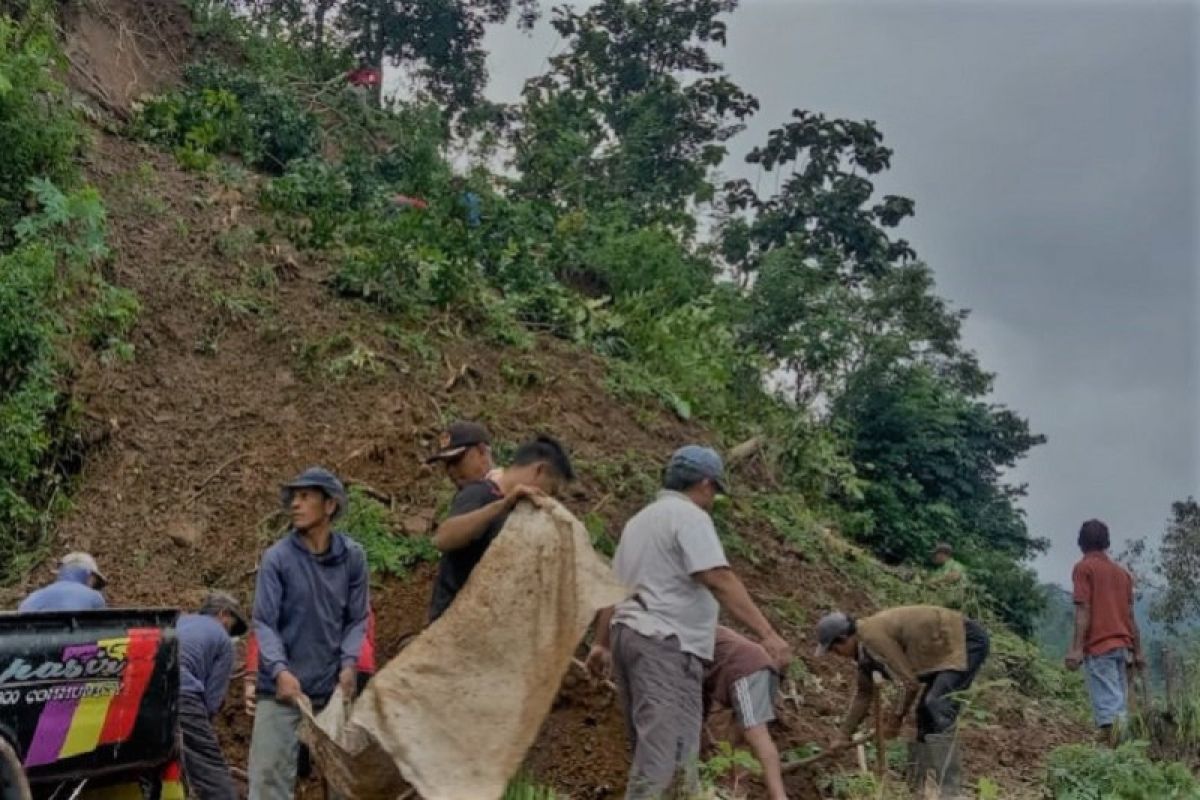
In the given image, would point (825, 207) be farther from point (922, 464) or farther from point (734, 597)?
point (734, 597)

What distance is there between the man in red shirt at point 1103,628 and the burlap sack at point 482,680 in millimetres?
4474

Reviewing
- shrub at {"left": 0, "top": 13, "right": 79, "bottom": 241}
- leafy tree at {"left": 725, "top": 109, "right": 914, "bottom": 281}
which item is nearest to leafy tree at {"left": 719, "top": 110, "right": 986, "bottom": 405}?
leafy tree at {"left": 725, "top": 109, "right": 914, "bottom": 281}

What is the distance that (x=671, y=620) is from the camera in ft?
17.0

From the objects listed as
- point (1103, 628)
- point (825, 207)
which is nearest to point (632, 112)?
point (825, 207)

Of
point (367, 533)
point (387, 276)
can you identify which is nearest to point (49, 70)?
point (387, 276)

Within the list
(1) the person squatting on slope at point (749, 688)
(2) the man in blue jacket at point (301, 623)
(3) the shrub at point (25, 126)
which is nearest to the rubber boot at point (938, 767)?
(1) the person squatting on slope at point (749, 688)

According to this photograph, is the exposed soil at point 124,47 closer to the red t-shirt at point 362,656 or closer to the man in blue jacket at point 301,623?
the red t-shirt at point 362,656

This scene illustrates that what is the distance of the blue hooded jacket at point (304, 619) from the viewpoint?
4.70 metres

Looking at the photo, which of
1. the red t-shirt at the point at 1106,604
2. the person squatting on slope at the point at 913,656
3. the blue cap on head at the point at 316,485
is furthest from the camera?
the red t-shirt at the point at 1106,604

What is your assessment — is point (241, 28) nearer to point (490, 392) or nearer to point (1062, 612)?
point (490, 392)

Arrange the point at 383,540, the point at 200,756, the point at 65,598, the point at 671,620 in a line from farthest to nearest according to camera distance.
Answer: the point at 383,540
the point at 65,598
the point at 200,756
the point at 671,620

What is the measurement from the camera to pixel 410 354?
11.0 meters

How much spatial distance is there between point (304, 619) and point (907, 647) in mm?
3513

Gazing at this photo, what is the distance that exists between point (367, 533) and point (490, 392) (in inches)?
111
